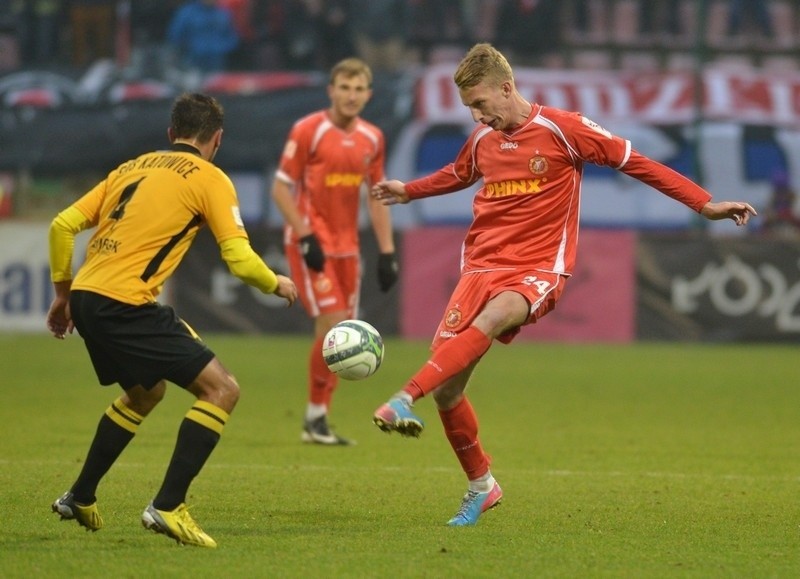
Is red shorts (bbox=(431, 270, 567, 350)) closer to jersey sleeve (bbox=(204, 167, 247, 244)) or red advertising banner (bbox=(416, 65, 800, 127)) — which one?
jersey sleeve (bbox=(204, 167, 247, 244))

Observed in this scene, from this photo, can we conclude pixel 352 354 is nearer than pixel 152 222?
No

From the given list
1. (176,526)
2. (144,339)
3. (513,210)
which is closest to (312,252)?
(513,210)

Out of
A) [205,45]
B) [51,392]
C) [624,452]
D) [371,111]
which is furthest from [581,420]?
[205,45]

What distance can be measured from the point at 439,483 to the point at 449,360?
6.13ft

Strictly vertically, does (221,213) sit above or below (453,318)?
above

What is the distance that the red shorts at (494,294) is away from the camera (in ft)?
21.8

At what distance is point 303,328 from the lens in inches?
720

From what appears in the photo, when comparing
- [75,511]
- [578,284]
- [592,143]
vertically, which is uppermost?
[592,143]

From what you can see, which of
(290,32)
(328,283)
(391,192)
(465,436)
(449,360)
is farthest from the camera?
(290,32)

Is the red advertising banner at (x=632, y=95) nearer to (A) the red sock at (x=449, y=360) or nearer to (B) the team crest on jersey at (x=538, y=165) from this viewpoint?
(B) the team crest on jersey at (x=538, y=165)

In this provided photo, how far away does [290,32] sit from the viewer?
2109 cm

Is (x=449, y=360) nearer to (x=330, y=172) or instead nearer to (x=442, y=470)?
(x=442, y=470)

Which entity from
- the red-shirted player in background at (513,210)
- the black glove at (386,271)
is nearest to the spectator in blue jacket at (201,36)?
the black glove at (386,271)

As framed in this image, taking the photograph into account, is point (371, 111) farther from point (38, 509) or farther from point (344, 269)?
point (38, 509)
